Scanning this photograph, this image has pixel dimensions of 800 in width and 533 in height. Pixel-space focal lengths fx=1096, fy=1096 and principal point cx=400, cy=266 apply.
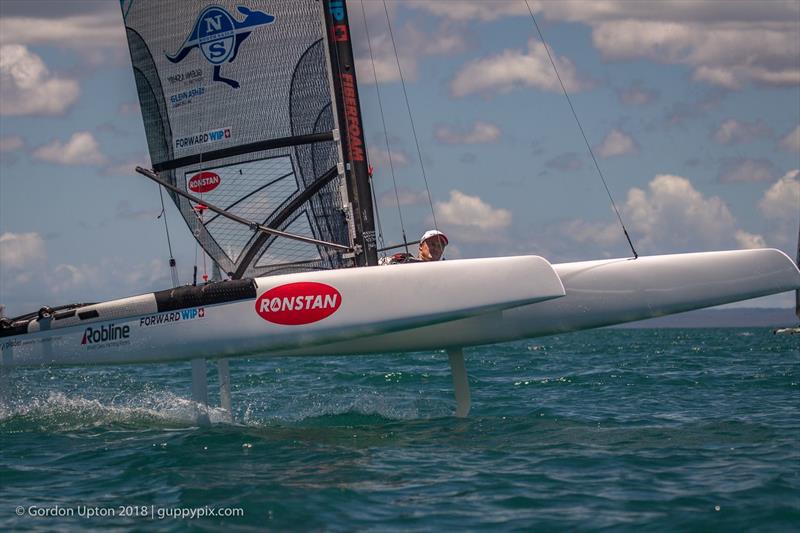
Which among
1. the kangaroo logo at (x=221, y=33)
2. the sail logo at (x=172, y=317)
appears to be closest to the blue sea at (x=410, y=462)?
the sail logo at (x=172, y=317)

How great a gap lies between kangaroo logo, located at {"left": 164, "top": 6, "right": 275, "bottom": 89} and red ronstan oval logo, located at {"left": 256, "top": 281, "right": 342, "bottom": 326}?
1.88 meters

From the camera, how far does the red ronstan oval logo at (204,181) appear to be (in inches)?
332

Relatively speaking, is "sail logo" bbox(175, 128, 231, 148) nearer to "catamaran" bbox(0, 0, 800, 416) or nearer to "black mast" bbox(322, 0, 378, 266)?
"catamaran" bbox(0, 0, 800, 416)

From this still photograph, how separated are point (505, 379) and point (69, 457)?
6484 mm

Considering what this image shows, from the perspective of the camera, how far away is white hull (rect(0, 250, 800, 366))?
6.90 meters

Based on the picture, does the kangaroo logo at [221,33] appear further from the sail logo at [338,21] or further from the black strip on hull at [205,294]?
the black strip on hull at [205,294]

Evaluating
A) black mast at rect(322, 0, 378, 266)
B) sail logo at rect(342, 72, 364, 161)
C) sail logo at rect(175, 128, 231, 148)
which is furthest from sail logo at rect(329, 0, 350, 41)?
sail logo at rect(175, 128, 231, 148)

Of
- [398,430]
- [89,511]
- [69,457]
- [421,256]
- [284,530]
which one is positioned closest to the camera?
[284,530]

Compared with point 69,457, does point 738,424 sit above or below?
below

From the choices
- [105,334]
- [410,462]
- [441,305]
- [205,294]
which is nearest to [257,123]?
[205,294]

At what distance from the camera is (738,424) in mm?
7266

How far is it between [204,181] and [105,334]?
1.49m

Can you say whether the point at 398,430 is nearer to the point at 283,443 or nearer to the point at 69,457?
the point at 283,443

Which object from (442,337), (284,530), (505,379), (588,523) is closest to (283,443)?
(442,337)
